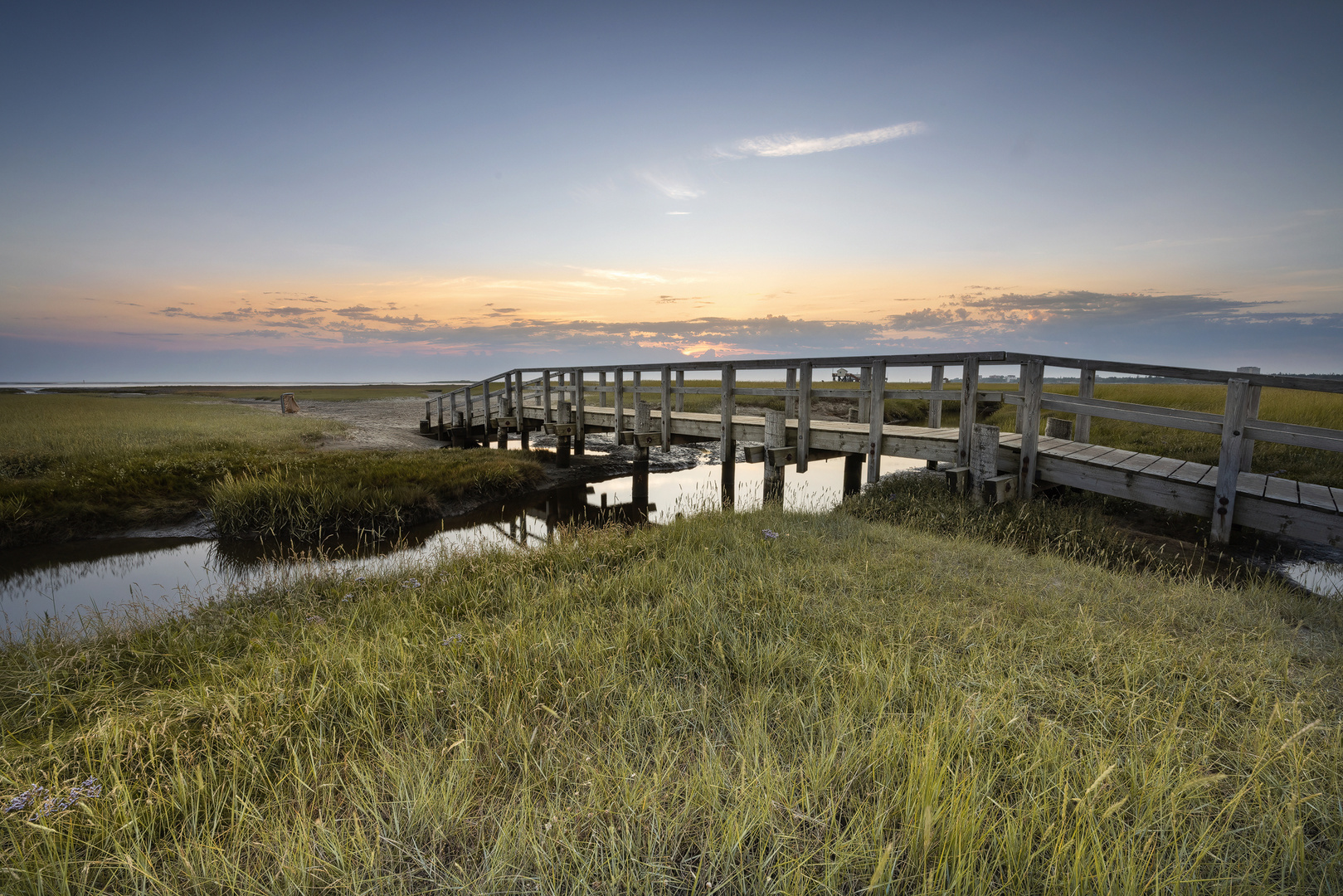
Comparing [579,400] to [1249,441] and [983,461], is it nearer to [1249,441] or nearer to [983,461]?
[983,461]

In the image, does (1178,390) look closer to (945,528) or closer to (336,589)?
(945,528)

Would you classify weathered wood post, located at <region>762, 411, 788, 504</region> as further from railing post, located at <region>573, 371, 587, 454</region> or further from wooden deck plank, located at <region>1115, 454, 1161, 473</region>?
railing post, located at <region>573, 371, 587, 454</region>

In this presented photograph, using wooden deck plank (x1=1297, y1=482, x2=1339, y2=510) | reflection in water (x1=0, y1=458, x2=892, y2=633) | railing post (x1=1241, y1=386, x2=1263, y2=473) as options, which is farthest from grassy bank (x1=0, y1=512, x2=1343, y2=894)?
A: railing post (x1=1241, y1=386, x2=1263, y2=473)

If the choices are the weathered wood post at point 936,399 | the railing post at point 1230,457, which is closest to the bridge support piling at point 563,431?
the weathered wood post at point 936,399

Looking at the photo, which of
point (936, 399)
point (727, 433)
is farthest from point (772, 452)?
point (936, 399)

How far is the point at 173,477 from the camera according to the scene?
11234mm

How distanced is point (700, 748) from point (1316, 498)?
24.7 ft

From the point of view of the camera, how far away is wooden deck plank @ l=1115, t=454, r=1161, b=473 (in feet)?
22.6

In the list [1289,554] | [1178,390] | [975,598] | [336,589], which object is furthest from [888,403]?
[336,589]

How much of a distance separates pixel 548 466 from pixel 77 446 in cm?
1096

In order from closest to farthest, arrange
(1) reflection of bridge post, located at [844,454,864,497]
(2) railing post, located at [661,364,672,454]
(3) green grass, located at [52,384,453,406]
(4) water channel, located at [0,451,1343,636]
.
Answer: (4) water channel, located at [0,451,1343,636] < (1) reflection of bridge post, located at [844,454,864,497] < (2) railing post, located at [661,364,672,454] < (3) green grass, located at [52,384,453,406]

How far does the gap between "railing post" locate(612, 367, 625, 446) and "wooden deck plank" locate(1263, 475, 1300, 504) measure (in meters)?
10.9

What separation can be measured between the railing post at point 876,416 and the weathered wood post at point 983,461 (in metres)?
1.27

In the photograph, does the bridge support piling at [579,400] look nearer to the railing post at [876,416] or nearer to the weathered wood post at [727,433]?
the weathered wood post at [727,433]
